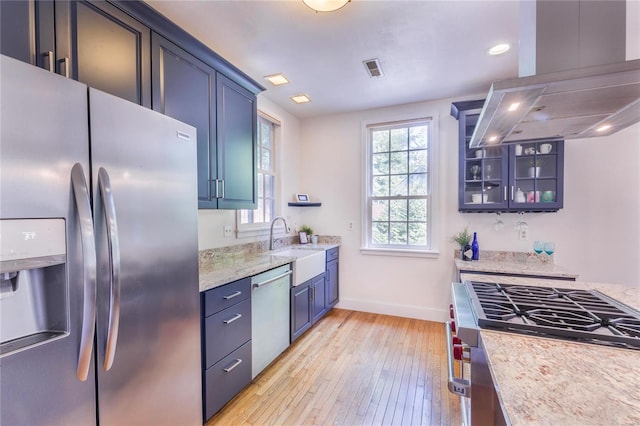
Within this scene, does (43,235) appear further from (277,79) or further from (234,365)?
(277,79)

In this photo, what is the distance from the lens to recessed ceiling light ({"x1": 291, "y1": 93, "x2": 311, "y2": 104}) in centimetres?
331

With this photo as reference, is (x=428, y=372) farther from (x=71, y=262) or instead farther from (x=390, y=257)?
(x=71, y=262)

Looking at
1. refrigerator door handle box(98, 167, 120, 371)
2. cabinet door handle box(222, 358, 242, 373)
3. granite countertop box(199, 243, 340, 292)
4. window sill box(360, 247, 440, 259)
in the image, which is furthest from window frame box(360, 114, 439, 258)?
refrigerator door handle box(98, 167, 120, 371)

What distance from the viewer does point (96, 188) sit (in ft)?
3.35

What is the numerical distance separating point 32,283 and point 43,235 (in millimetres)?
171

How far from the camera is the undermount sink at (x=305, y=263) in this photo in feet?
8.95

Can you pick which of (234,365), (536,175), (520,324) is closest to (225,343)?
(234,365)

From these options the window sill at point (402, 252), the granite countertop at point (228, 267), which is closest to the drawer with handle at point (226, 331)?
the granite countertop at point (228, 267)

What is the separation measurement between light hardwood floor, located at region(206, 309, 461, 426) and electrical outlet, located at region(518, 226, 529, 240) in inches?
55.4

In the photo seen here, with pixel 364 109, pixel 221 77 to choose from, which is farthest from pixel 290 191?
pixel 221 77

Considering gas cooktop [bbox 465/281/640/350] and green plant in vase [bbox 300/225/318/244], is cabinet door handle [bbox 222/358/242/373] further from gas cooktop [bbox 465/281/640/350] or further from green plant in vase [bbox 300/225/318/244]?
green plant in vase [bbox 300/225/318/244]

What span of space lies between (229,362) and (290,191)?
8.04 ft

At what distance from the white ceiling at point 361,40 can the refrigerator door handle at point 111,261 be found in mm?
1461

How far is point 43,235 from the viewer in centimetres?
87
